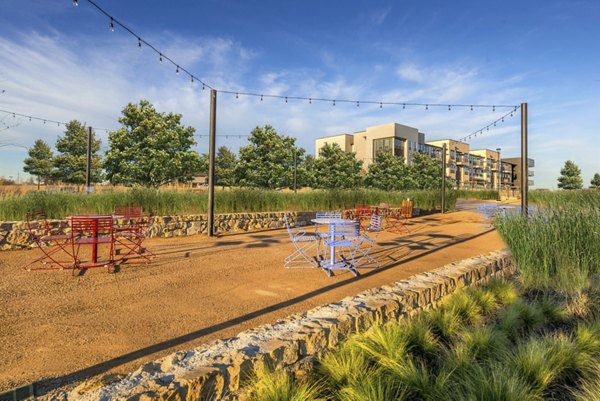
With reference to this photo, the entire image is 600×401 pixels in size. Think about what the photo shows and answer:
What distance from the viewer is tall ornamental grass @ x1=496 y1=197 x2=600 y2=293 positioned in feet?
14.7

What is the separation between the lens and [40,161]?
35.9 metres

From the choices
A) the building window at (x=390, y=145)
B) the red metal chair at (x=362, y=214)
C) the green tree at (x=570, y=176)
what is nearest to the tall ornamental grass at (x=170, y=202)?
the red metal chair at (x=362, y=214)

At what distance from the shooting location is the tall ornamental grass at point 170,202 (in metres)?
8.23

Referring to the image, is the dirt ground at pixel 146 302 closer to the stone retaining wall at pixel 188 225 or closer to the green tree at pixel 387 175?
the stone retaining wall at pixel 188 225

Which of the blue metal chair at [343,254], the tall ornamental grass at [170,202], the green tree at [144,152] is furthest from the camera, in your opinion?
the green tree at [144,152]

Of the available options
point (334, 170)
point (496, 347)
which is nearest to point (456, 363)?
point (496, 347)

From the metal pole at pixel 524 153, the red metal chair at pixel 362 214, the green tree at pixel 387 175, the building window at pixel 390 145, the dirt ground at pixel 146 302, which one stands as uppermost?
the building window at pixel 390 145

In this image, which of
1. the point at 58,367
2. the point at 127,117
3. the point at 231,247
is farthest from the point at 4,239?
the point at 127,117

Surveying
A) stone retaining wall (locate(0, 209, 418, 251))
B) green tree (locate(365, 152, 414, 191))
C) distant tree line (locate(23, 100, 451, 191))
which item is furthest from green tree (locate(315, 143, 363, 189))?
stone retaining wall (locate(0, 209, 418, 251))

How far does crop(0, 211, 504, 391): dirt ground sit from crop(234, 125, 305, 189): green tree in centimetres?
2164

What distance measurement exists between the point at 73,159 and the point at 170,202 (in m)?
28.2

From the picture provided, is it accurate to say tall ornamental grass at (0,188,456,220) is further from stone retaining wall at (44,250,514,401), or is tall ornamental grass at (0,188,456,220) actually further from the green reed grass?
the green reed grass

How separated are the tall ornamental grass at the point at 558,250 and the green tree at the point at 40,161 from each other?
41.5 m

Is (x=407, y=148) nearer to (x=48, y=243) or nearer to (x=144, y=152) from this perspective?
(x=144, y=152)
